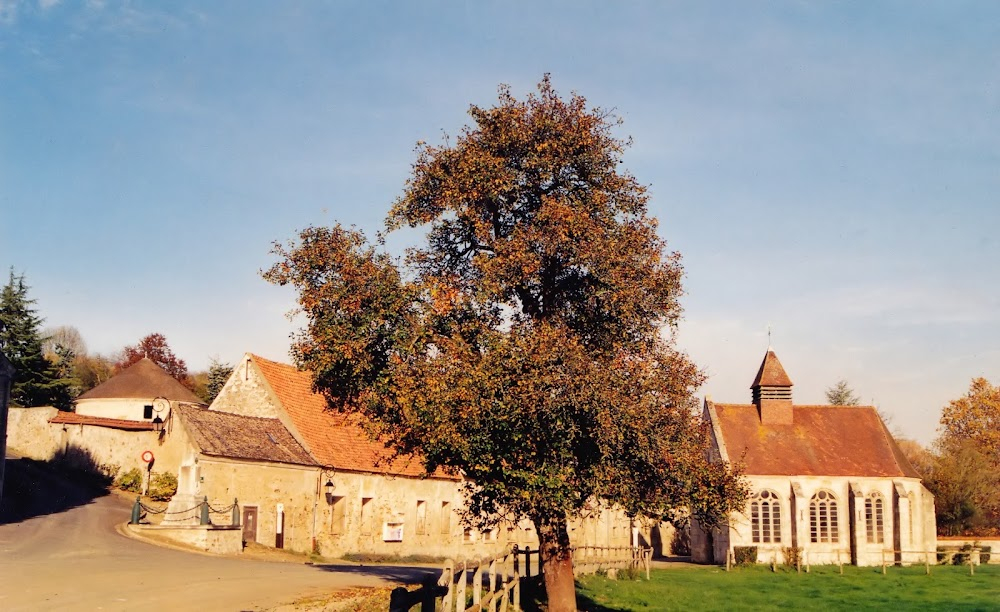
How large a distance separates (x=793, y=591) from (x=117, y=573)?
70.8 feet

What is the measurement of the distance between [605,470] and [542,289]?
4.42 metres

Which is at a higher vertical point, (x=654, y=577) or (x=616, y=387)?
(x=616, y=387)

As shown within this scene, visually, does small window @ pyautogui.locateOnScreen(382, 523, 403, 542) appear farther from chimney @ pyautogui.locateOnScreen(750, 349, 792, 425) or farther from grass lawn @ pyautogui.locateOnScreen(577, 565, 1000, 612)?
chimney @ pyautogui.locateOnScreen(750, 349, 792, 425)

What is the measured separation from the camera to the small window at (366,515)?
3736 centimetres

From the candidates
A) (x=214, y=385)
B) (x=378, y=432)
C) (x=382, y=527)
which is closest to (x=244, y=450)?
(x=382, y=527)

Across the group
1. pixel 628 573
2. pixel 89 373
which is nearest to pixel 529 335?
pixel 628 573

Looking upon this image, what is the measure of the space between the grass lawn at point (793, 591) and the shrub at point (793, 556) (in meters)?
1.94

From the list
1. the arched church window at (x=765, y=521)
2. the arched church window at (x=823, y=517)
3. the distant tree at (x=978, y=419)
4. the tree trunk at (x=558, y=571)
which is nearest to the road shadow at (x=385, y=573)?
the tree trunk at (x=558, y=571)

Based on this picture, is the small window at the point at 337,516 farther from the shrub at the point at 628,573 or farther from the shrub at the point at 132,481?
the shrub at the point at 628,573

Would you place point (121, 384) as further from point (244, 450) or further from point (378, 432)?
point (378, 432)

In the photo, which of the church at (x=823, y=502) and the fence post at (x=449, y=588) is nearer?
the fence post at (x=449, y=588)

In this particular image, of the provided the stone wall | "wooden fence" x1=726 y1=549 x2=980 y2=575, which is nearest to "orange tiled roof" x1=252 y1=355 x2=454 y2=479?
the stone wall

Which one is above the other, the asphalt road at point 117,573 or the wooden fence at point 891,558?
the asphalt road at point 117,573

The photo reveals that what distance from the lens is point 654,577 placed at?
3328 cm
